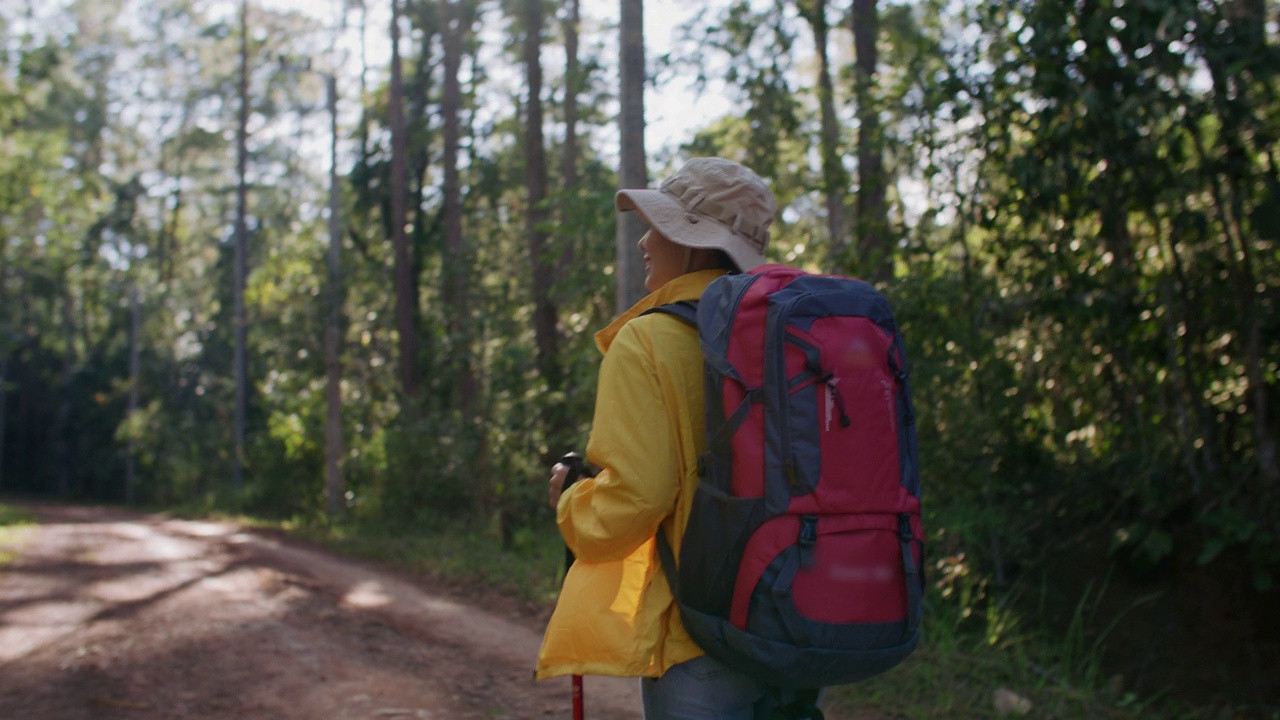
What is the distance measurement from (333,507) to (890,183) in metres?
14.8

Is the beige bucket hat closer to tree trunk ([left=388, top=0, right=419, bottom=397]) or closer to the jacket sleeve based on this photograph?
the jacket sleeve

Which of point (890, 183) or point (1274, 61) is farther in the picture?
point (890, 183)

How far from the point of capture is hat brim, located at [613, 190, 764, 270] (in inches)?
91.4

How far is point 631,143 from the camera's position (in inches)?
305

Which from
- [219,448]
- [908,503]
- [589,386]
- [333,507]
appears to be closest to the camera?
[908,503]

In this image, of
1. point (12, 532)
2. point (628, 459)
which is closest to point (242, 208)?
point (12, 532)

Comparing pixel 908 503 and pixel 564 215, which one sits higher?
pixel 564 215

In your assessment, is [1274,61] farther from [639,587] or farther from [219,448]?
[219,448]

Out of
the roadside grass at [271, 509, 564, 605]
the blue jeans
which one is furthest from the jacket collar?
the roadside grass at [271, 509, 564, 605]

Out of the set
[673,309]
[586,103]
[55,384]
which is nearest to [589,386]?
[673,309]

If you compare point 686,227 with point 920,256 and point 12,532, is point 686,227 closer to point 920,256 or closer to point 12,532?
point 920,256

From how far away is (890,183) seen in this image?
8.27 meters

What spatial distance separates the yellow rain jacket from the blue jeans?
0.13 feet

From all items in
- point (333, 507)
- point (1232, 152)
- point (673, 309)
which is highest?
point (1232, 152)
